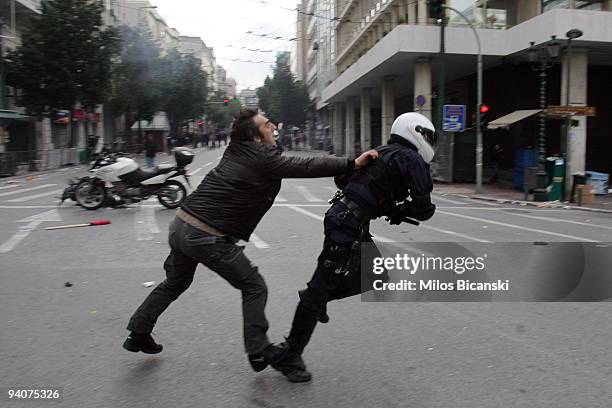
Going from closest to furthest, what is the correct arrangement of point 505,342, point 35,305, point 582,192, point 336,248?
point 336,248 < point 505,342 < point 35,305 < point 582,192

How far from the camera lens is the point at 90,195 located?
41.0 ft

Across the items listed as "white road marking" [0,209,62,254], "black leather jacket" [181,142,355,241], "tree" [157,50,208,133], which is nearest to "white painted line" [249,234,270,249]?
"white road marking" [0,209,62,254]

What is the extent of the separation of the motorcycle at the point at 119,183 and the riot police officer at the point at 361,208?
370 inches

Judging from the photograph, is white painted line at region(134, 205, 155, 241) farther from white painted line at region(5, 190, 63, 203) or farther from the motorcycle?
white painted line at region(5, 190, 63, 203)

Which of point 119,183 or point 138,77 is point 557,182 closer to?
point 119,183

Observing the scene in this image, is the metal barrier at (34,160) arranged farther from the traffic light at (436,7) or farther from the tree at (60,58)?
the traffic light at (436,7)

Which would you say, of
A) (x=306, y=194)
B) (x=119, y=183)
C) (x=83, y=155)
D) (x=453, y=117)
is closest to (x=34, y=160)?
(x=83, y=155)

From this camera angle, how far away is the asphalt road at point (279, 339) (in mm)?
3289

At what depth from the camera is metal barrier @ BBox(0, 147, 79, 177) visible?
76.7ft

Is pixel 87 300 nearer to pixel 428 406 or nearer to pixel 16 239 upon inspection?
pixel 428 406

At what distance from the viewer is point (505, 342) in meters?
4.16

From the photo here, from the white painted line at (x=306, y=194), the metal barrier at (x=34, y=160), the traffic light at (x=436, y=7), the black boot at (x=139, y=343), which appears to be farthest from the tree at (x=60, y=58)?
the black boot at (x=139, y=343)

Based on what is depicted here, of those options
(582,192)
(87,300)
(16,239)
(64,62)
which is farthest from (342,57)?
(87,300)

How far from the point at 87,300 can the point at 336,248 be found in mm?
3142
